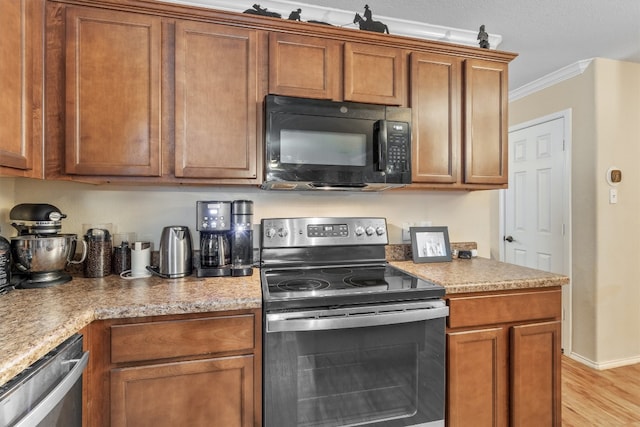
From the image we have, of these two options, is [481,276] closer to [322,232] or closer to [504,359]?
[504,359]

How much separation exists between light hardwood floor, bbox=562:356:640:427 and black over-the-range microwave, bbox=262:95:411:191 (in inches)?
74.4

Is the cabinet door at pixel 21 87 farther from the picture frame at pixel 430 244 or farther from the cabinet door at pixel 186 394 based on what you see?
A: the picture frame at pixel 430 244

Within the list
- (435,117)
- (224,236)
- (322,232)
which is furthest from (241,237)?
(435,117)

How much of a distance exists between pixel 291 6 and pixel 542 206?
2808mm

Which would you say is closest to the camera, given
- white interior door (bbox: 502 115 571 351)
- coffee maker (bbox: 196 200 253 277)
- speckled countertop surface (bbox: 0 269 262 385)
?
speckled countertop surface (bbox: 0 269 262 385)

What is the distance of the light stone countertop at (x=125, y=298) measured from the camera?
34.9 inches

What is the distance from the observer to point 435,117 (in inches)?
74.4

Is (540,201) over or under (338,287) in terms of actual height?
over

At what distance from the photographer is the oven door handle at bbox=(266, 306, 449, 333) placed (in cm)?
125

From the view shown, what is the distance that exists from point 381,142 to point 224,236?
93cm

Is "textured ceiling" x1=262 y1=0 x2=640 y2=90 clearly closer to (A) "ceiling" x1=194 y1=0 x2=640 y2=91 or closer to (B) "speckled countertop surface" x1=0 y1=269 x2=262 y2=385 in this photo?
(A) "ceiling" x1=194 y1=0 x2=640 y2=91

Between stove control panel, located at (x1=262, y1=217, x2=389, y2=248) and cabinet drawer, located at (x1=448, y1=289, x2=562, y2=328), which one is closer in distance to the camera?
cabinet drawer, located at (x1=448, y1=289, x2=562, y2=328)

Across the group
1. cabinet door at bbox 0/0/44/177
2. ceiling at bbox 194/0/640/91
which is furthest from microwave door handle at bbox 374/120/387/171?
cabinet door at bbox 0/0/44/177

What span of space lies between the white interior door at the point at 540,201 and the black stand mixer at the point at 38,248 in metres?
3.58
